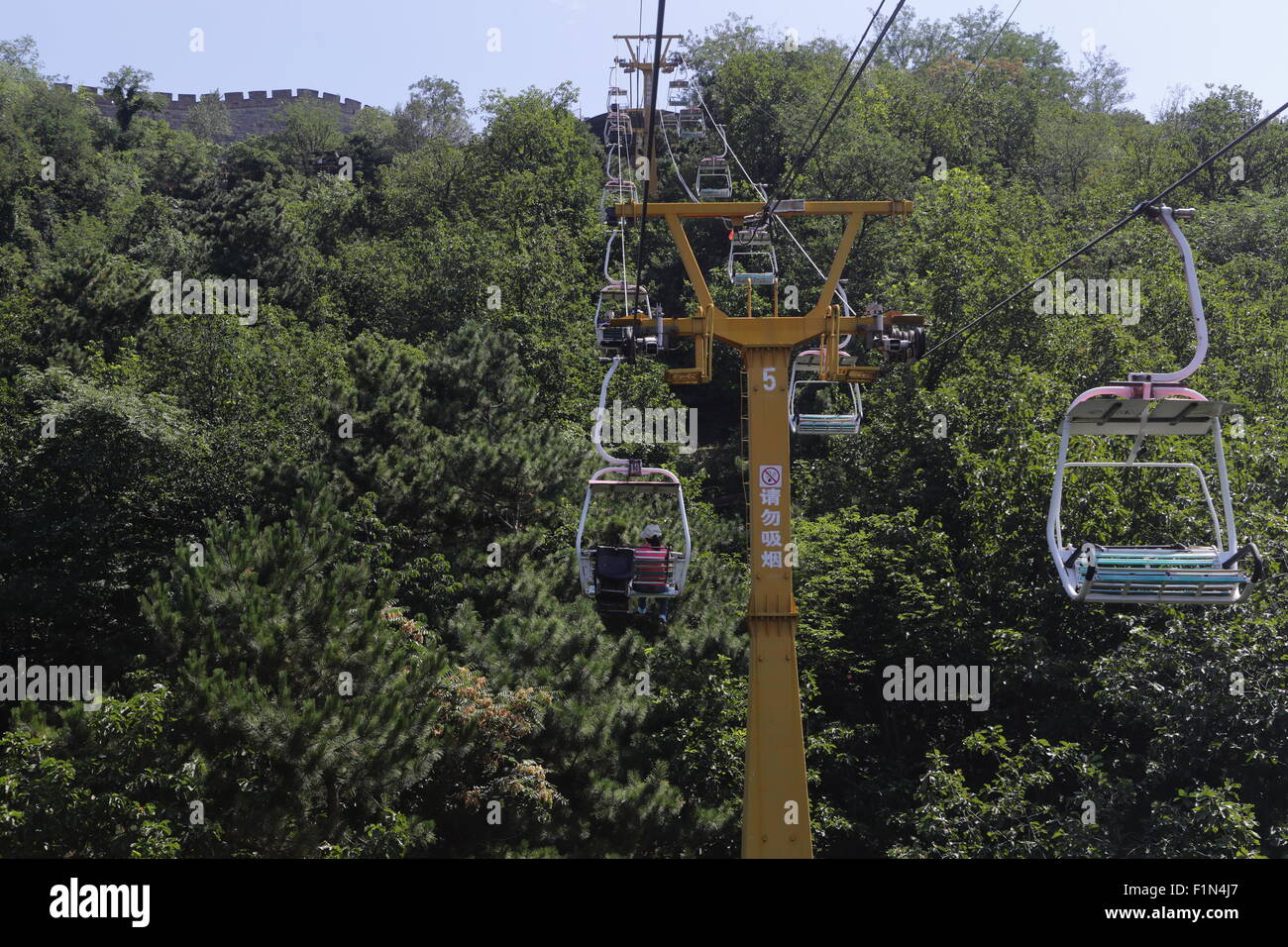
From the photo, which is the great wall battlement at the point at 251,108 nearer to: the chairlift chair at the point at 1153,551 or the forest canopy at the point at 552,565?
the forest canopy at the point at 552,565

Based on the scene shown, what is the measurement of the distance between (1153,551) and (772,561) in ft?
14.9

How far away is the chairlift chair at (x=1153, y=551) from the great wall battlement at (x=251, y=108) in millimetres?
81934

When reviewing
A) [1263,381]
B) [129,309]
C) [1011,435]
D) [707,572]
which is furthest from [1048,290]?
[129,309]

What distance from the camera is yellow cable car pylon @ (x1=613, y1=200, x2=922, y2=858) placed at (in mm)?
13719

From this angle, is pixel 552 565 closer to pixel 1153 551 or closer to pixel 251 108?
pixel 1153 551

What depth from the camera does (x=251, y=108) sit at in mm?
92688

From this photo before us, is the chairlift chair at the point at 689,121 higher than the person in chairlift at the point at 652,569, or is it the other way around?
the chairlift chair at the point at 689,121

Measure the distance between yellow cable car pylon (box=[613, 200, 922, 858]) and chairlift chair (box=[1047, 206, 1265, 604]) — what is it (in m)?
4.09

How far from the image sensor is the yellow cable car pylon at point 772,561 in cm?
1372

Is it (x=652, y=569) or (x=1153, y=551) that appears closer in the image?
(x=1153, y=551)

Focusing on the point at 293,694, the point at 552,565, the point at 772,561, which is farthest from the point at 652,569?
the point at 552,565

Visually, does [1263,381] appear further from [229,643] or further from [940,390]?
[229,643]

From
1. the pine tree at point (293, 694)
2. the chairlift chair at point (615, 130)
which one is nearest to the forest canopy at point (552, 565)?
the pine tree at point (293, 694)

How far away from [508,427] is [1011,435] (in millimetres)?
9209
